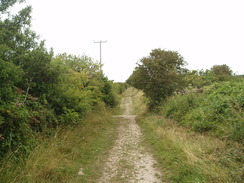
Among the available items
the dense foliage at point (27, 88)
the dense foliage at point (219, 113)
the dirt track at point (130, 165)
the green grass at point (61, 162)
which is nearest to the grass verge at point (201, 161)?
the dirt track at point (130, 165)

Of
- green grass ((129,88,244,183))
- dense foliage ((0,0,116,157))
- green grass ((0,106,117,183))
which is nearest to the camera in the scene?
green grass ((129,88,244,183))

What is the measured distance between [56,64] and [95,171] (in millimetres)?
4127

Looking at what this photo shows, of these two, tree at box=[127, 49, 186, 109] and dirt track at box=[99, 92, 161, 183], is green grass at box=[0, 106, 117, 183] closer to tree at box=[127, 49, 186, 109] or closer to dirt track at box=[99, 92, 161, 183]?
dirt track at box=[99, 92, 161, 183]

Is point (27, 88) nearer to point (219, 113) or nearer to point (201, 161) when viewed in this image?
point (201, 161)

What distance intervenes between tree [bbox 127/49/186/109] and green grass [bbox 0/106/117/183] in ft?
28.6

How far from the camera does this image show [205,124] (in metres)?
7.49

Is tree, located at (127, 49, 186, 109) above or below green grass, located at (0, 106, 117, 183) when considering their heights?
above

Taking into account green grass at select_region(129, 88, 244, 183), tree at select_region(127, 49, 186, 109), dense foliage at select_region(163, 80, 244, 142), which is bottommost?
green grass at select_region(129, 88, 244, 183)

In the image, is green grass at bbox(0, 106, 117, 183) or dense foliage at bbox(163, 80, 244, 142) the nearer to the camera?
green grass at bbox(0, 106, 117, 183)

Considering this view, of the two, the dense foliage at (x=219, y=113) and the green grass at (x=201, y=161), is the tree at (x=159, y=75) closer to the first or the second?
the dense foliage at (x=219, y=113)

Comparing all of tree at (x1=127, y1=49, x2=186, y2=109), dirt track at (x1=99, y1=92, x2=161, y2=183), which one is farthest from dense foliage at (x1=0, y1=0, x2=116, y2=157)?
tree at (x1=127, y1=49, x2=186, y2=109)

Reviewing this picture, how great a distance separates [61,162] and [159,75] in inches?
453

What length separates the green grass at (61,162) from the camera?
400cm

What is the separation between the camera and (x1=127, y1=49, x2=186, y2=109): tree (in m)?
15.2
